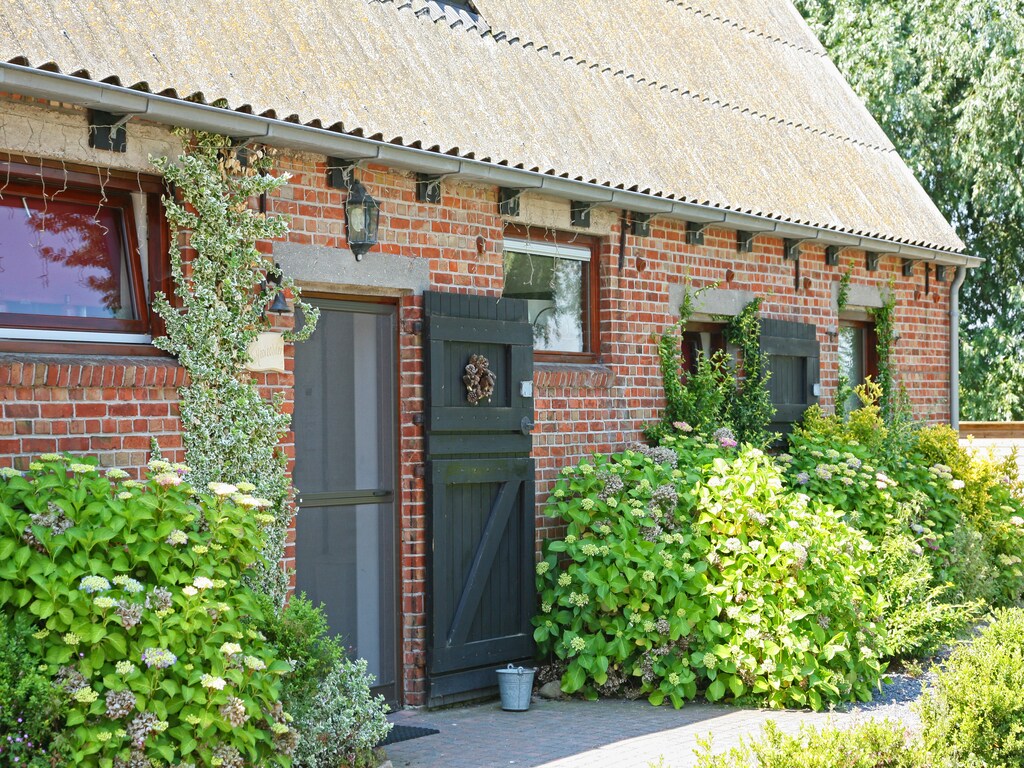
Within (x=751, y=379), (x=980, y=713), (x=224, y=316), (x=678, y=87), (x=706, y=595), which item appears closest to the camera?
(x=980, y=713)

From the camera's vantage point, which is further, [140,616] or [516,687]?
[516,687]

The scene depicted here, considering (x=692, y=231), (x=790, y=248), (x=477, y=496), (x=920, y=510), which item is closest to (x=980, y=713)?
(x=477, y=496)

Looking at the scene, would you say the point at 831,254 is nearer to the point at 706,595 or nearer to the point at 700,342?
the point at 700,342

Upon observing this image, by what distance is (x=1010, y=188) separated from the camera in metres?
23.2

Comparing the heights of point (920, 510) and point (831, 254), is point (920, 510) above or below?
below

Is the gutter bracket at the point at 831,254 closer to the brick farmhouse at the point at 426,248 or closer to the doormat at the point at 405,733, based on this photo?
the brick farmhouse at the point at 426,248

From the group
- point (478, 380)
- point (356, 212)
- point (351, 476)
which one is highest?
point (356, 212)

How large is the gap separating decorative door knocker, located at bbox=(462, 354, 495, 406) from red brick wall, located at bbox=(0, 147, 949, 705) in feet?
1.12

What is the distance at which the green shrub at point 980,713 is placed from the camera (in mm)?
5996

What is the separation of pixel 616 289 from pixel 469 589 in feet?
8.89

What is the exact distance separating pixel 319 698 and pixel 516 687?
1968 mm

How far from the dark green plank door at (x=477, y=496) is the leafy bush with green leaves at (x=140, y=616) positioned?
225cm

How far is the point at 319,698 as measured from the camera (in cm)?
630

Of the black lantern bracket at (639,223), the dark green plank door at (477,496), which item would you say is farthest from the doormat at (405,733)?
the black lantern bracket at (639,223)
